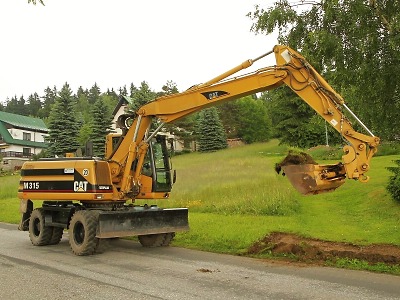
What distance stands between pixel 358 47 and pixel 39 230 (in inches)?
405

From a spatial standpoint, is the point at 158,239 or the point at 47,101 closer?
the point at 158,239

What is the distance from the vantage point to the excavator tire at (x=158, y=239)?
1253 cm

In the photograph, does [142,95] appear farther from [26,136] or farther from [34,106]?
[34,106]

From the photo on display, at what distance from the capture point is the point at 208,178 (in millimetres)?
24953

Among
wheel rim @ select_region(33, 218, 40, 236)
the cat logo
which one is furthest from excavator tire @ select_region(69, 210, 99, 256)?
wheel rim @ select_region(33, 218, 40, 236)

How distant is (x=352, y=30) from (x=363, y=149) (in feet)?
15.7

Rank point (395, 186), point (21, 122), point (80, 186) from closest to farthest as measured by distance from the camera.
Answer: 1. point (80, 186)
2. point (395, 186)
3. point (21, 122)

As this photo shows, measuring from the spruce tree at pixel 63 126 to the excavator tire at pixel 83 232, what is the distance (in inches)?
1712

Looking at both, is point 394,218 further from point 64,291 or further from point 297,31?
point 64,291

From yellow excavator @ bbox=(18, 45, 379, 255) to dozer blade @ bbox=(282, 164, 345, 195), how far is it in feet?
4.65

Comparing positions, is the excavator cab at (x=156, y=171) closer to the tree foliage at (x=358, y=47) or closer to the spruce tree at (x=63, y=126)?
the tree foliage at (x=358, y=47)

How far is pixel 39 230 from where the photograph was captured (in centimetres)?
1362

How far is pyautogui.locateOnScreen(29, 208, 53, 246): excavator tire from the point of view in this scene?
1335 centimetres

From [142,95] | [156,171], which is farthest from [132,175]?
[142,95]
